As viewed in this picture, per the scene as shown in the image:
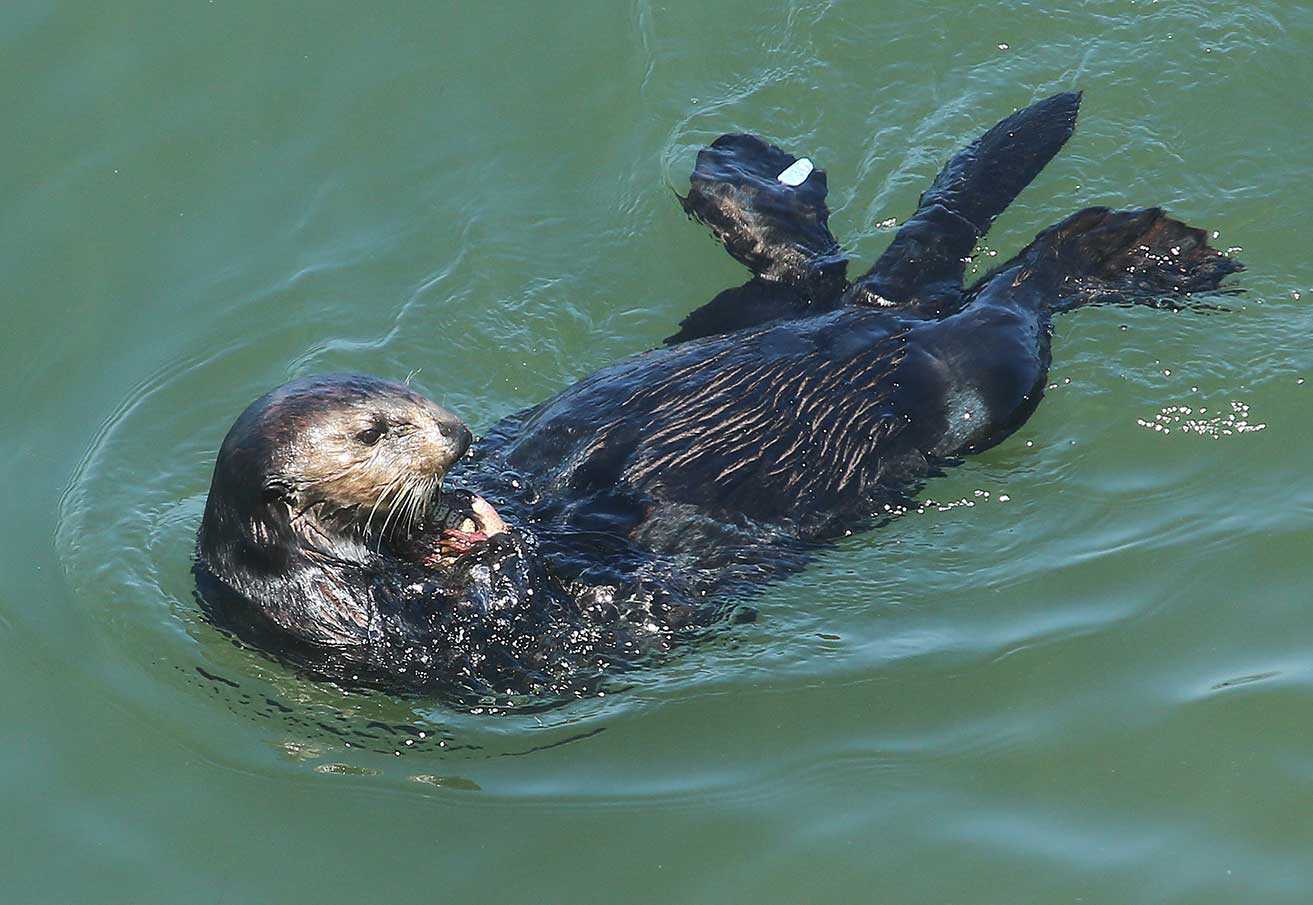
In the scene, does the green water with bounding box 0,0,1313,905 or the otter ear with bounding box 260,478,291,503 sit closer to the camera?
the otter ear with bounding box 260,478,291,503

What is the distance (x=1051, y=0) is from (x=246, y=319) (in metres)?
4.32

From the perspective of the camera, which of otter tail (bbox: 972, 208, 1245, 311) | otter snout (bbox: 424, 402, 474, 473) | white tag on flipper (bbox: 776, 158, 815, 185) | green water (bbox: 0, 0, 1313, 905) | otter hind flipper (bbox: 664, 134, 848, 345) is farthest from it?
white tag on flipper (bbox: 776, 158, 815, 185)

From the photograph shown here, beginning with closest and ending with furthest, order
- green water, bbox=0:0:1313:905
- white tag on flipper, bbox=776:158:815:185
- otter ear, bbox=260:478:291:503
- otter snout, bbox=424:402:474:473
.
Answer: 1. otter ear, bbox=260:478:291:503
2. otter snout, bbox=424:402:474:473
3. green water, bbox=0:0:1313:905
4. white tag on flipper, bbox=776:158:815:185

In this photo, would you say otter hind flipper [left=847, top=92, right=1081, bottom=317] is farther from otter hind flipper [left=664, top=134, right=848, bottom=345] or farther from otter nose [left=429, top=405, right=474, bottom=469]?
otter nose [left=429, top=405, right=474, bottom=469]

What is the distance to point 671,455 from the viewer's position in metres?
5.45

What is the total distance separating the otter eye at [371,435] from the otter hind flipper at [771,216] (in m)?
2.20

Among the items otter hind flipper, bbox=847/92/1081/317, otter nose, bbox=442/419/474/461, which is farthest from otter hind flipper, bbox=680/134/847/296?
otter nose, bbox=442/419/474/461

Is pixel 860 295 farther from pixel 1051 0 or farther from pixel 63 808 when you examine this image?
pixel 63 808

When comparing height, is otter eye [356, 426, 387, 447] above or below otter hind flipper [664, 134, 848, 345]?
below

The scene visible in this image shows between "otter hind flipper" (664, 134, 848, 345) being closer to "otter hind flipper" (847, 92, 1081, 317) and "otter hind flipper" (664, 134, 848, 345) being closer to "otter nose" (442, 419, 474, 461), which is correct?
"otter hind flipper" (847, 92, 1081, 317)

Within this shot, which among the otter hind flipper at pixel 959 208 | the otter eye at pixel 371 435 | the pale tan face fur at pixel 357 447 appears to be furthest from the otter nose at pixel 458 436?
the otter hind flipper at pixel 959 208

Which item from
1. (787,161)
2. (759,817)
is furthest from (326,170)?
(759,817)

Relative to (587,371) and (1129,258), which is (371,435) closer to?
(587,371)

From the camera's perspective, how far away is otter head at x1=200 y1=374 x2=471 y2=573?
4.76 m
